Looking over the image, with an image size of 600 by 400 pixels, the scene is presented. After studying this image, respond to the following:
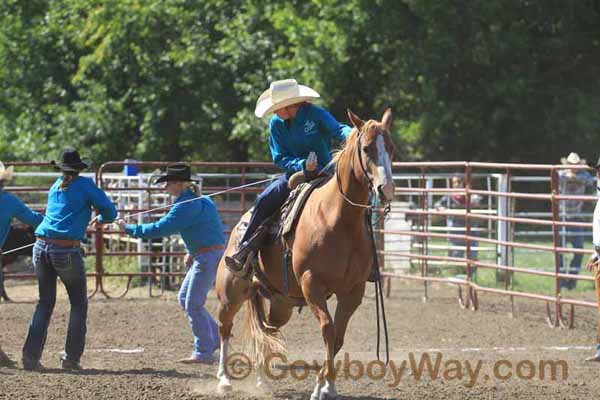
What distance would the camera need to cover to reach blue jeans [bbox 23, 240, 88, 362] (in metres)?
8.21

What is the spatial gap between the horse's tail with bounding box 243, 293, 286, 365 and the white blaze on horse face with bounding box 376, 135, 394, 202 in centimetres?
207

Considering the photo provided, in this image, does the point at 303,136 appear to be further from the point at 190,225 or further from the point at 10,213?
the point at 10,213

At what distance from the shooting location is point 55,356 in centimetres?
921

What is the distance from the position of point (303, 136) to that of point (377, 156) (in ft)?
4.08

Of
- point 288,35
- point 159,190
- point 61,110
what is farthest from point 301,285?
point 61,110

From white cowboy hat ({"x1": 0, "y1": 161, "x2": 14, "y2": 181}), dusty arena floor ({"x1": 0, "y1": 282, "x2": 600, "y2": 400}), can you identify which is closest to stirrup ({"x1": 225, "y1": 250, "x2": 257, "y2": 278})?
dusty arena floor ({"x1": 0, "y1": 282, "x2": 600, "y2": 400})

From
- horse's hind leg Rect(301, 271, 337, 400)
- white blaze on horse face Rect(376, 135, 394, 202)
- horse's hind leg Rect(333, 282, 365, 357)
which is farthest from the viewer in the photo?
horse's hind leg Rect(333, 282, 365, 357)

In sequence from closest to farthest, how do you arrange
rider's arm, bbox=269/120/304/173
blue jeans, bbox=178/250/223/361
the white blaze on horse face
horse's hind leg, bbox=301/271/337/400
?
the white blaze on horse face → horse's hind leg, bbox=301/271/337/400 → rider's arm, bbox=269/120/304/173 → blue jeans, bbox=178/250/223/361

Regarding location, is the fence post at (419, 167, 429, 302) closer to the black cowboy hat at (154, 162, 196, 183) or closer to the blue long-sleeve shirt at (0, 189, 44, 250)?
the black cowboy hat at (154, 162, 196, 183)

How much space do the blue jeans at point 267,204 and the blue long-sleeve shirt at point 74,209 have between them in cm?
133

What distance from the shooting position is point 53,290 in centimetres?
838

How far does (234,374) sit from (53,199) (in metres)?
2.09

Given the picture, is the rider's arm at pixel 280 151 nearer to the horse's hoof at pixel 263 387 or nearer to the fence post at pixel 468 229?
the horse's hoof at pixel 263 387

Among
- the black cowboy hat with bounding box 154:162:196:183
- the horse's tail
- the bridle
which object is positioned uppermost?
Result: the black cowboy hat with bounding box 154:162:196:183
